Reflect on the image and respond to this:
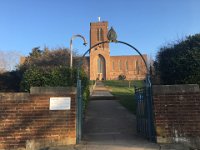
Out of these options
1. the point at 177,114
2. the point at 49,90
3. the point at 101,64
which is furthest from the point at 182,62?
the point at 101,64

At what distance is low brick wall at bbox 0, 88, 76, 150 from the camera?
8.03 m

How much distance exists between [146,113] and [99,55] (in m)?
67.1

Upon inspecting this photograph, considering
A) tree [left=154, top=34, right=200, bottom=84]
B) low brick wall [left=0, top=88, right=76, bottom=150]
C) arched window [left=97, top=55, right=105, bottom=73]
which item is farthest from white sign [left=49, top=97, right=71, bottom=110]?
arched window [left=97, top=55, right=105, bottom=73]

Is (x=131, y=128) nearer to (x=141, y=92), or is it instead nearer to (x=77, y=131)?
(x=141, y=92)

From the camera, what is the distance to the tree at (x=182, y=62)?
9.67m

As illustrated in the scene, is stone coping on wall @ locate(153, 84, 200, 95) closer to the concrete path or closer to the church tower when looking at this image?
the concrete path

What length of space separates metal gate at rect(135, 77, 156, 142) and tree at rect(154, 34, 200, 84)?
5.90ft

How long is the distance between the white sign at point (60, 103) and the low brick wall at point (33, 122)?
102mm

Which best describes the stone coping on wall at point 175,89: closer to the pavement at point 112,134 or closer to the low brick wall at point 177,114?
the low brick wall at point 177,114

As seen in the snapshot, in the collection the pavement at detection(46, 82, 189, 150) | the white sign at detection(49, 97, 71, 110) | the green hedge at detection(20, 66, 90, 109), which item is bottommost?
the pavement at detection(46, 82, 189, 150)

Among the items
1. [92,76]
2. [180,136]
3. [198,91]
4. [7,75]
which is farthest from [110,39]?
[92,76]

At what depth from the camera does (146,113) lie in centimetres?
876

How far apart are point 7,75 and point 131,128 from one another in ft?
42.0

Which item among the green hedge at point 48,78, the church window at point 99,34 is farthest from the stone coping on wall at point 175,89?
the church window at point 99,34
